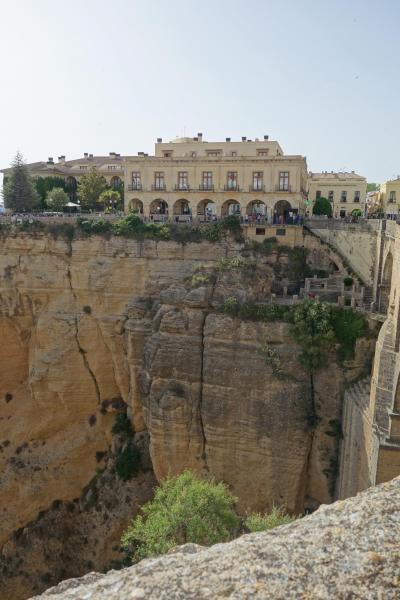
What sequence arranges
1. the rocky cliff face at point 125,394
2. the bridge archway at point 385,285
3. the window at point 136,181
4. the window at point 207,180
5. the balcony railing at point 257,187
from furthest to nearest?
the window at point 136,181 → the window at point 207,180 → the balcony railing at point 257,187 → the bridge archway at point 385,285 → the rocky cliff face at point 125,394

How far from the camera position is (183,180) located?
3584 cm

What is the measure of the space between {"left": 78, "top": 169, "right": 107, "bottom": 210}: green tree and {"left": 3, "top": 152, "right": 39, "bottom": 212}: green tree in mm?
4067

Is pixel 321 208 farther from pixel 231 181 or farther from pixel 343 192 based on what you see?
pixel 231 181

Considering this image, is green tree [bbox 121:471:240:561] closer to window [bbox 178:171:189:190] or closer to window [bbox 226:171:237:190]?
window [bbox 226:171:237:190]

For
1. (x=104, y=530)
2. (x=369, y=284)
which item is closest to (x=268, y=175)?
(x=369, y=284)

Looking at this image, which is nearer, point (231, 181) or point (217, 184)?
point (231, 181)

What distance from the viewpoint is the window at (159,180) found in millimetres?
36281

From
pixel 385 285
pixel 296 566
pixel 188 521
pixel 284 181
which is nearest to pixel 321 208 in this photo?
pixel 284 181

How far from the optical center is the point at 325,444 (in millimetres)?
23203

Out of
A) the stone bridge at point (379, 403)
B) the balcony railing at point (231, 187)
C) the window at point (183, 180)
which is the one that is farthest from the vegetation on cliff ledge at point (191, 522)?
the window at point (183, 180)

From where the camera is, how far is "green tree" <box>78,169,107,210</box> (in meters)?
42.2

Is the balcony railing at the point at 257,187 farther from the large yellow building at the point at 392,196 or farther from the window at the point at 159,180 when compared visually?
the large yellow building at the point at 392,196

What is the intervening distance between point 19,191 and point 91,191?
224 inches

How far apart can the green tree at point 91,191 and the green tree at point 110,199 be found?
79 centimetres
